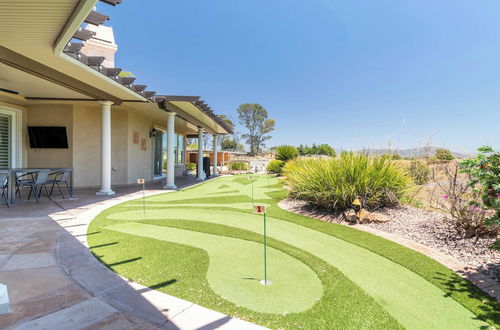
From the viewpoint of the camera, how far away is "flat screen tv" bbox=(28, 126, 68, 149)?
29.3 feet

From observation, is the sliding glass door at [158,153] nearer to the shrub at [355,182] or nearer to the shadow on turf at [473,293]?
the shrub at [355,182]

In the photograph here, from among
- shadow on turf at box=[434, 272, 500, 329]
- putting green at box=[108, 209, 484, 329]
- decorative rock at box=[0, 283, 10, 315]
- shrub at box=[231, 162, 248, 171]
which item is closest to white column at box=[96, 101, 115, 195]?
putting green at box=[108, 209, 484, 329]

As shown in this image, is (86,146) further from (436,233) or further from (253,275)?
(436,233)

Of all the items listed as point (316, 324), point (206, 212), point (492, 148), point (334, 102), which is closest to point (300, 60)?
point (334, 102)

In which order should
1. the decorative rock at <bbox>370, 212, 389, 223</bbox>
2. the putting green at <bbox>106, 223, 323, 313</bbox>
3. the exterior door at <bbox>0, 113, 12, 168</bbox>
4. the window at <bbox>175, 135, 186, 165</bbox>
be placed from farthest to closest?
the window at <bbox>175, 135, 186, 165</bbox> → the exterior door at <bbox>0, 113, 12, 168</bbox> → the decorative rock at <bbox>370, 212, 389, 223</bbox> → the putting green at <bbox>106, 223, 323, 313</bbox>

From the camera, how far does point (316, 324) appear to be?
1813mm

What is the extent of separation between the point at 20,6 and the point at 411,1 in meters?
13.7

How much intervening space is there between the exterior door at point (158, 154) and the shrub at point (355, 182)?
A: 9729 mm

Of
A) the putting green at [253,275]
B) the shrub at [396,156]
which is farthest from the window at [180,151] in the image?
the putting green at [253,275]

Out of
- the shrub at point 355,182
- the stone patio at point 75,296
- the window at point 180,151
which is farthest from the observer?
the window at point 180,151

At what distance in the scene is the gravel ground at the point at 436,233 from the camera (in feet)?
10.0

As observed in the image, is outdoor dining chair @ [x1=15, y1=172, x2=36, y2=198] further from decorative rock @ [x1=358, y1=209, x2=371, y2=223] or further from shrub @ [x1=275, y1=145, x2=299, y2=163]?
shrub @ [x1=275, y1=145, x2=299, y2=163]

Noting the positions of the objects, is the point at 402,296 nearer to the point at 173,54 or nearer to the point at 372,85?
the point at 372,85

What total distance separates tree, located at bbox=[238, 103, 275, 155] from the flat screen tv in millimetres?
45632
